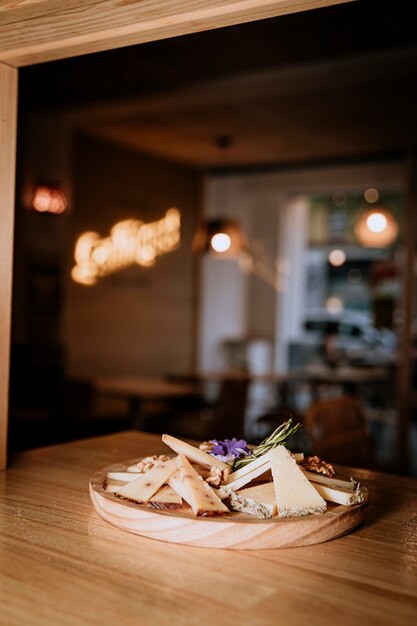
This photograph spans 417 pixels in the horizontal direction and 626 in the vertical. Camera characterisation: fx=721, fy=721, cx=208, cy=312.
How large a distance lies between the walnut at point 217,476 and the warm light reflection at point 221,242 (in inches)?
190

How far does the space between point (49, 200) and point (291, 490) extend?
548cm

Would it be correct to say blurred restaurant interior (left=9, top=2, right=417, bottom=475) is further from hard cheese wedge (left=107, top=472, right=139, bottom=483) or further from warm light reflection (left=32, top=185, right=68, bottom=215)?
hard cheese wedge (left=107, top=472, right=139, bottom=483)

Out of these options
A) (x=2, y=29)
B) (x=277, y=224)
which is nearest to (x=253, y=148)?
(x=277, y=224)

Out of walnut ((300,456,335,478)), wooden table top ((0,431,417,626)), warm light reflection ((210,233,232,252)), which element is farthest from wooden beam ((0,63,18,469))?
warm light reflection ((210,233,232,252))

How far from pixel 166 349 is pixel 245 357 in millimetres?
1610

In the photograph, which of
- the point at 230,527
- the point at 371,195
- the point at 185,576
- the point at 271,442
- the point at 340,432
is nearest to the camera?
the point at 185,576

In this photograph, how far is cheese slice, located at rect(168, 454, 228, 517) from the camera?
1.39 meters

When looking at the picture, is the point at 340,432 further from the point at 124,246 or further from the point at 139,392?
the point at 124,246

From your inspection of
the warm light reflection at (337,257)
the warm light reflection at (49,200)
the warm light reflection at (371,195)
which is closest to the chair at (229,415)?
the warm light reflection at (49,200)

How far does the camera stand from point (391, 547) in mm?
1413

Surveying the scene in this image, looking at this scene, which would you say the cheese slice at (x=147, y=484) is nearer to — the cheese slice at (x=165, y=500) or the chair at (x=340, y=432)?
the cheese slice at (x=165, y=500)

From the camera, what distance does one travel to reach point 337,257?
1048 cm

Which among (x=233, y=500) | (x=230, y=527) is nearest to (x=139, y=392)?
(x=233, y=500)

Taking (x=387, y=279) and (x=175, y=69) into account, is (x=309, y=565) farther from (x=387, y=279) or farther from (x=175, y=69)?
(x=387, y=279)
